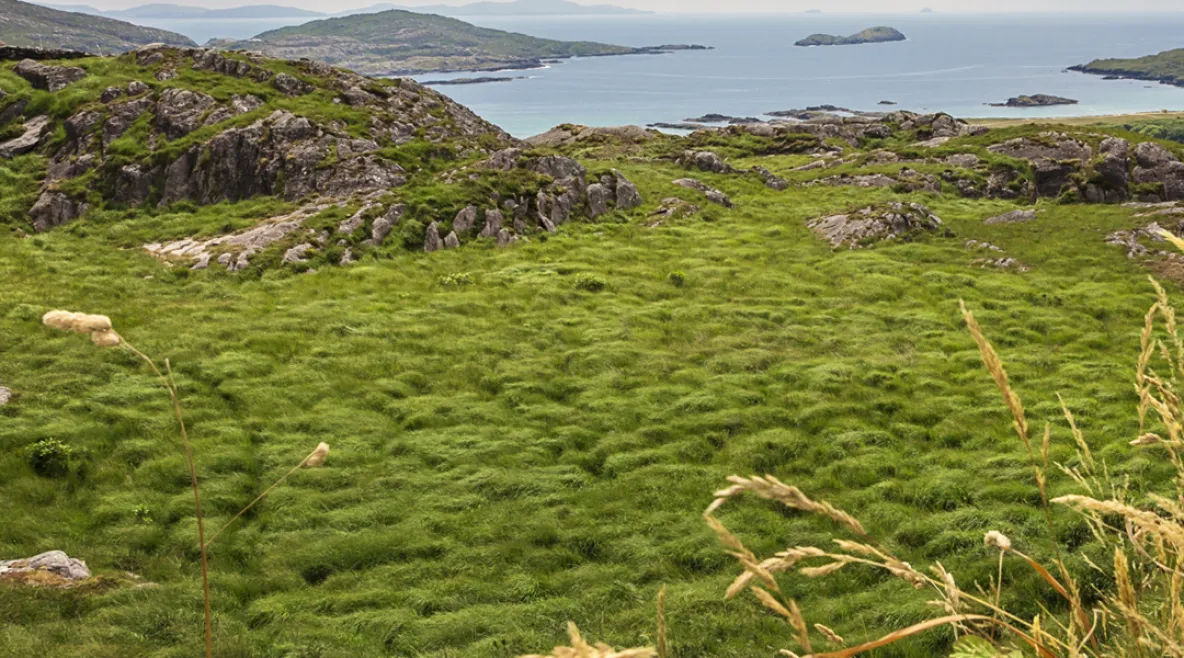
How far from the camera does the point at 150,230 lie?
1385 inches

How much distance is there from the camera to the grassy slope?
442 inches

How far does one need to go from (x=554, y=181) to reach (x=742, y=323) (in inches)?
763

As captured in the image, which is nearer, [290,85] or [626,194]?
[626,194]

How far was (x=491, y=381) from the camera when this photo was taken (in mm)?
20641

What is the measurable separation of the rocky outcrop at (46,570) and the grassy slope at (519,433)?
457mm

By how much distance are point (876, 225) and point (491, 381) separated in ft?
83.2

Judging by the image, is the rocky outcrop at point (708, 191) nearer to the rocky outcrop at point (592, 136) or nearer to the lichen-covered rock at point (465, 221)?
the lichen-covered rock at point (465, 221)

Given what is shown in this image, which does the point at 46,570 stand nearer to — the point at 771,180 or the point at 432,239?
the point at 432,239

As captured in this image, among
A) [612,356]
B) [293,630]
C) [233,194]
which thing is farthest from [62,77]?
[293,630]

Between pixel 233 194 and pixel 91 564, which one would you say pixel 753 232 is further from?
pixel 91 564

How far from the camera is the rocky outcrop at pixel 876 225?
118ft

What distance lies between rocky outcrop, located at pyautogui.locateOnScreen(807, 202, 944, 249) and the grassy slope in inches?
149

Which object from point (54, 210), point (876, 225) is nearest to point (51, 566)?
point (54, 210)

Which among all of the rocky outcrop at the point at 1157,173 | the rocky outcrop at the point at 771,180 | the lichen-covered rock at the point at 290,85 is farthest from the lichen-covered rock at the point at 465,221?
the rocky outcrop at the point at 1157,173
